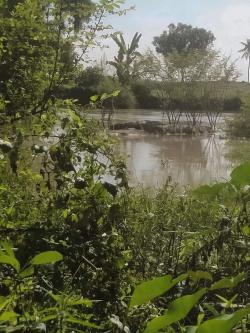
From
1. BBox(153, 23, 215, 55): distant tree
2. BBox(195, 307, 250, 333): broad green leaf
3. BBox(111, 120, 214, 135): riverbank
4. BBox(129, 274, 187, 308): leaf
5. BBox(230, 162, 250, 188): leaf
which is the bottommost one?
BBox(111, 120, 214, 135): riverbank

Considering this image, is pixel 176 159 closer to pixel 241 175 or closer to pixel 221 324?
pixel 241 175

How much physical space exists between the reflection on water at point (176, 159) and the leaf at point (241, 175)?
31.2 ft

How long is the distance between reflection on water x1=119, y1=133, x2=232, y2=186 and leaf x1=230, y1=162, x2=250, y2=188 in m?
9.51

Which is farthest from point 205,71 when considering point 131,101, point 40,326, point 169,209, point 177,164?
point 40,326

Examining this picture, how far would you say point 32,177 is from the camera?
5.65 ft

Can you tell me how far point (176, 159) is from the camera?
699 inches

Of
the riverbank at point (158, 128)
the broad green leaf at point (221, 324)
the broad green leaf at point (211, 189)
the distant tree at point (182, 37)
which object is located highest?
the distant tree at point (182, 37)

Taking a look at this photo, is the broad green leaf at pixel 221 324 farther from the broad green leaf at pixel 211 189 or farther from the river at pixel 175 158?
the river at pixel 175 158

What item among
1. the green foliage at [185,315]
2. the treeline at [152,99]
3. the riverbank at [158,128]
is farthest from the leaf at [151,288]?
the riverbank at [158,128]

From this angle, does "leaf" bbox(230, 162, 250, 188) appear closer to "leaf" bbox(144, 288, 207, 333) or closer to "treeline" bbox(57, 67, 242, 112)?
"leaf" bbox(144, 288, 207, 333)

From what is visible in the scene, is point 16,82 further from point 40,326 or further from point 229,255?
point 40,326

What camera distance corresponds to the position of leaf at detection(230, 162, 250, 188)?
687mm

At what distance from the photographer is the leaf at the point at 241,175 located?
687 mm

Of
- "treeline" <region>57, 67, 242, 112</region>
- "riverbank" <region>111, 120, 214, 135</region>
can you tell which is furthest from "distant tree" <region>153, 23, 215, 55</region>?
"riverbank" <region>111, 120, 214, 135</region>
